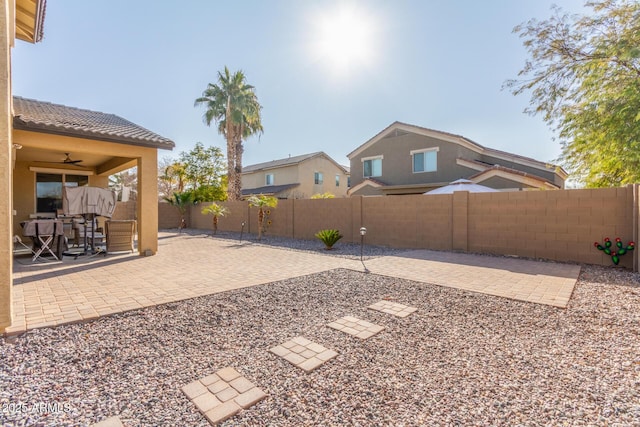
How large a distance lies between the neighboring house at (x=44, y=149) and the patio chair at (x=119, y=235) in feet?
2.35

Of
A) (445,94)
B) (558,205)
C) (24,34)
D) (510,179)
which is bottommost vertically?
(558,205)

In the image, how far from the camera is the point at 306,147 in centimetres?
3016

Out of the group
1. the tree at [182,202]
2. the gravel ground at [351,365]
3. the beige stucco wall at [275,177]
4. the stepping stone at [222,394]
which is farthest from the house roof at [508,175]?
the tree at [182,202]

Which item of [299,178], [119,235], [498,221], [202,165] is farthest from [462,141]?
[202,165]

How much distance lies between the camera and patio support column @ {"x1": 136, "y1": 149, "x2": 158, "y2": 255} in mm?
8609

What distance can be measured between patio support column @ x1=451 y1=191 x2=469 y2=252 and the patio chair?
34.0 ft

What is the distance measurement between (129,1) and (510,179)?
17.4 meters

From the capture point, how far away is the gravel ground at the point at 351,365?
2217 millimetres

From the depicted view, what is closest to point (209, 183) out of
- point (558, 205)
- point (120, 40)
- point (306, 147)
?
point (306, 147)

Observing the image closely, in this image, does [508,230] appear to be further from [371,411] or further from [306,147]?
[306,147]

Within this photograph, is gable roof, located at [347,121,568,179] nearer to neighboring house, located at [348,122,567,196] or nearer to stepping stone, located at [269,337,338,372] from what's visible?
neighboring house, located at [348,122,567,196]

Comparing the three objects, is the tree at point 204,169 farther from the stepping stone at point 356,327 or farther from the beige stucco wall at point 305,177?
the stepping stone at point 356,327

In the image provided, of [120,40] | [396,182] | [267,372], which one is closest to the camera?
[267,372]

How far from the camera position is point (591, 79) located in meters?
10.0
